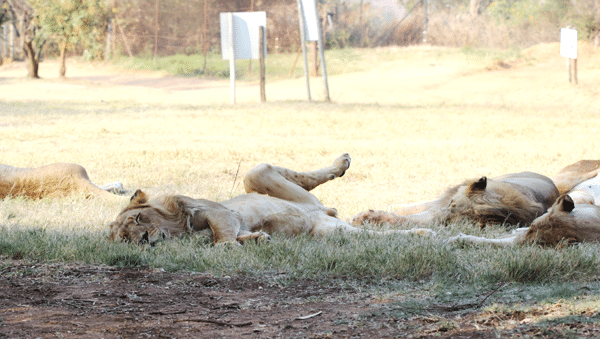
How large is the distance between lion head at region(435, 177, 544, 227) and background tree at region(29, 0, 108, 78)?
22.2 meters

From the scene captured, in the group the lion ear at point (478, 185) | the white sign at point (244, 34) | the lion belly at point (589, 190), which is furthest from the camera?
the white sign at point (244, 34)

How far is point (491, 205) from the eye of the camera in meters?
4.46

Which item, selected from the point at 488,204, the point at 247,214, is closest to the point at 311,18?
the point at 488,204

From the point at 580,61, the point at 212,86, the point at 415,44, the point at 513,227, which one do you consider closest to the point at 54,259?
the point at 513,227

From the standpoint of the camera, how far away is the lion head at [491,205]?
4.39 m

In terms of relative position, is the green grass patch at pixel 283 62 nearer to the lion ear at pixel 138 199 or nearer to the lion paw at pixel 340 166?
the lion paw at pixel 340 166

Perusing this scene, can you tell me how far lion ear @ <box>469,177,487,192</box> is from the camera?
4.33 metres

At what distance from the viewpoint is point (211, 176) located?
23.5 ft

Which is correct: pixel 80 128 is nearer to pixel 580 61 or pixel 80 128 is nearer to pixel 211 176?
pixel 211 176

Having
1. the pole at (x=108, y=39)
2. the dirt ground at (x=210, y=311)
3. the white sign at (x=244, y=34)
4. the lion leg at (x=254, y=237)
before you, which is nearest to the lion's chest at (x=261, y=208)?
the lion leg at (x=254, y=237)

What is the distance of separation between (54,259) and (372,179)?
4.25m

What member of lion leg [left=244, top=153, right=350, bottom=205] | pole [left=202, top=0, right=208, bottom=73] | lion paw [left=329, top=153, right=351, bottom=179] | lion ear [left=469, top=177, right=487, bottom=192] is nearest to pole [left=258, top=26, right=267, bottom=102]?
lion paw [left=329, top=153, right=351, bottom=179]

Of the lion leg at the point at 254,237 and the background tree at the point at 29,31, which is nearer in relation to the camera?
the lion leg at the point at 254,237

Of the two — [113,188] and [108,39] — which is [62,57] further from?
[113,188]
